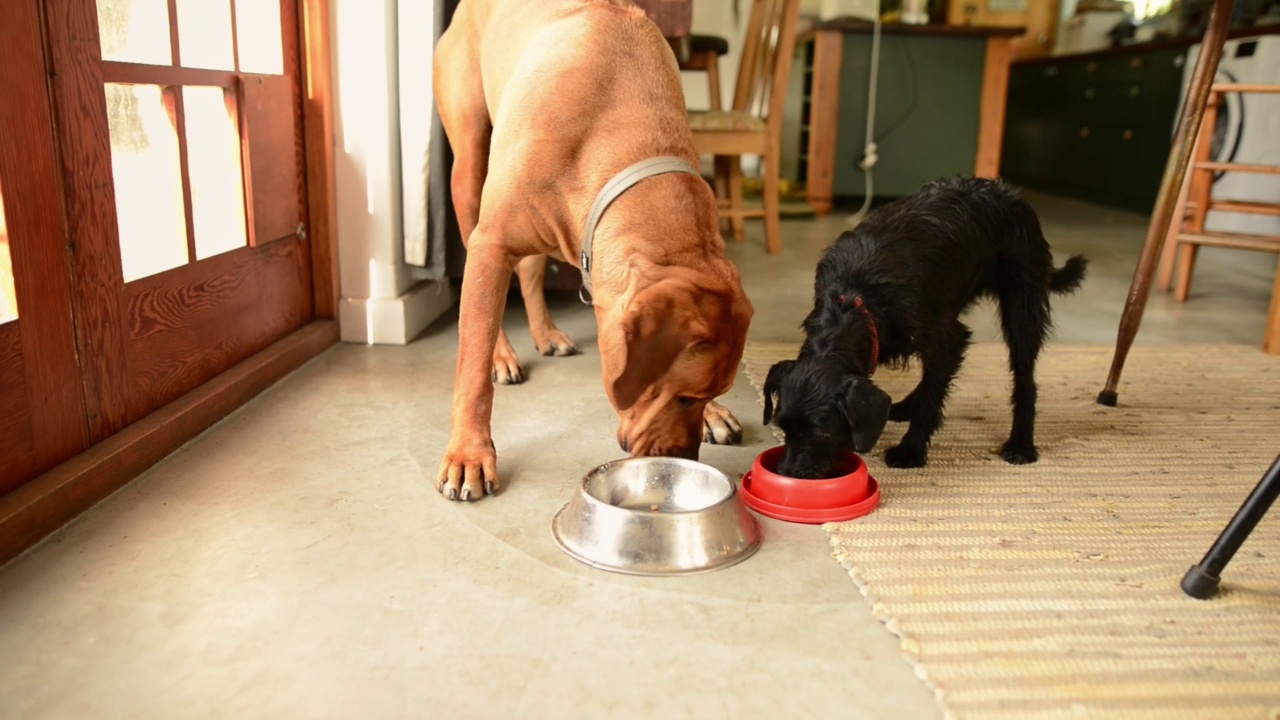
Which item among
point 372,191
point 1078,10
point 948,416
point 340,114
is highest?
point 1078,10

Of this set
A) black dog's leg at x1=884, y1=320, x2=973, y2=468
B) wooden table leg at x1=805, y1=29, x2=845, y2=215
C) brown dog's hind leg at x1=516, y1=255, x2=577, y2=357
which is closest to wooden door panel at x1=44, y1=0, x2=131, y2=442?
brown dog's hind leg at x1=516, y1=255, x2=577, y2=357

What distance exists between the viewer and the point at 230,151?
2.43 m

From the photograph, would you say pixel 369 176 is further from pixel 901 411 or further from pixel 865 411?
pixel 865 411

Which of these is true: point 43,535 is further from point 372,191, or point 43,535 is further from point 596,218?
point 372,191

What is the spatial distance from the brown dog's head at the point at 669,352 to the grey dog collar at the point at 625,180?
201 millimetres

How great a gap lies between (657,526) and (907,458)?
2.65 ft

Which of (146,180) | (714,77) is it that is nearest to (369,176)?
(146,180)

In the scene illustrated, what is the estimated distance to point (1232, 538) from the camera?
1.41 meters

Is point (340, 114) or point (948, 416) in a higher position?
point (340, 114)

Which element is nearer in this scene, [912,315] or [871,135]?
[912,315]

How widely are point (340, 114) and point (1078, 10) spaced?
860 centimetres

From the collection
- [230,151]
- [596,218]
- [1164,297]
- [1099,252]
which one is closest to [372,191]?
[230,151]

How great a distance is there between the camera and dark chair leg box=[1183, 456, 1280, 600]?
4.39 feet

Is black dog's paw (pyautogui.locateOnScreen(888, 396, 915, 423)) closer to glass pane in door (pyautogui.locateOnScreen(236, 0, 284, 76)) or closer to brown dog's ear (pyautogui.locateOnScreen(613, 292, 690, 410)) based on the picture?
brown dog's ear (pyautogui.locateOnScreen(613, 292, 690, 410))
